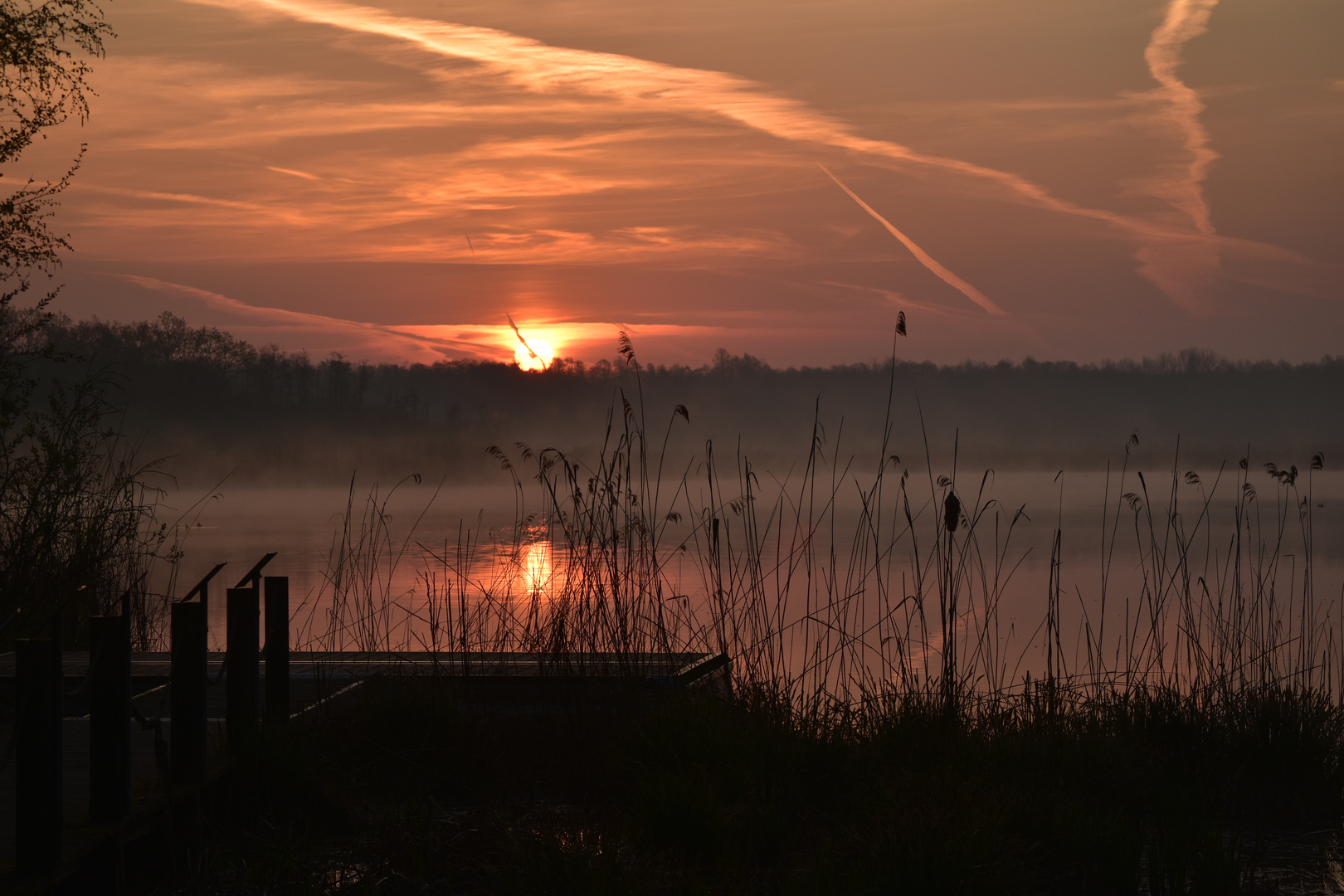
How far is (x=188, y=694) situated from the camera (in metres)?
2.86

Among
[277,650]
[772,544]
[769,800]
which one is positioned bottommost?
[772,544]

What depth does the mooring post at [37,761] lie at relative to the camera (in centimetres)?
216

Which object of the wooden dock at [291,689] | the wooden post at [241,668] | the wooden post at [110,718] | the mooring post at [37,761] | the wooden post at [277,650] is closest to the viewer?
the mooring post at [37,761]

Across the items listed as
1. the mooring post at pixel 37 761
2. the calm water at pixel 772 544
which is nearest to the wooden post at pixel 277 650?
the calm water at pixel 772 544

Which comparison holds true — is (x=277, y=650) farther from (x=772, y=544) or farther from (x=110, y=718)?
(x=772, y=544)

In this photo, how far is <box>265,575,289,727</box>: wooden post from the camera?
361 cm

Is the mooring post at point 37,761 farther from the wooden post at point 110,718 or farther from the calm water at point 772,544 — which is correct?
the calm water at point 772,544

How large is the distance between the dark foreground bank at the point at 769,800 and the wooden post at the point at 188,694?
0.57ft

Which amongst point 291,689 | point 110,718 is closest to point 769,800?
point 110,718

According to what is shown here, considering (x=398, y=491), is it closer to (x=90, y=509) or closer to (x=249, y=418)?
(x=249, y=418)

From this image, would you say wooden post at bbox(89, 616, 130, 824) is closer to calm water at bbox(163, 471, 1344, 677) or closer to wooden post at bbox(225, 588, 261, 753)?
wooden post at bbox(225, 588, 261, 753)

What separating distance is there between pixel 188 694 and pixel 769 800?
64.8 inches

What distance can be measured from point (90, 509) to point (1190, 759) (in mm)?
6626

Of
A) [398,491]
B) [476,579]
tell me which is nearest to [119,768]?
[476,579]
